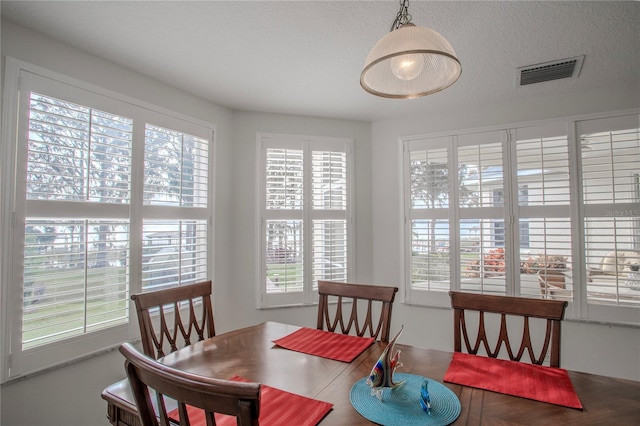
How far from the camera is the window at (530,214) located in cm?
241

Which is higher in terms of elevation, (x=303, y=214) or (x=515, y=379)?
(x=303, y=214)

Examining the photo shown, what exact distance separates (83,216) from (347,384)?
5.92ft

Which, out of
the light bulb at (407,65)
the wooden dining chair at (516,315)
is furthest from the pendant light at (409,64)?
the wooden dining chair at (516,315)

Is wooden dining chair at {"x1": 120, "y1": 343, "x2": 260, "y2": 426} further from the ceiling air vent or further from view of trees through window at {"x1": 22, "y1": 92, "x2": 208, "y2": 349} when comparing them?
the ceiling air vent

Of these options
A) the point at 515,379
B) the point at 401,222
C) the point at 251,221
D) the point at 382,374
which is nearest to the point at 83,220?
the point at 251,221

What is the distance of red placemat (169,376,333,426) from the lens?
97 centimetres

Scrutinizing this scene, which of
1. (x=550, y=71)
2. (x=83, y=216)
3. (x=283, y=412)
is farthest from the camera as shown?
(x=550, y=71)

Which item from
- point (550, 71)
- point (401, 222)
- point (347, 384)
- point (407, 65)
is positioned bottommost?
point (347, 384)

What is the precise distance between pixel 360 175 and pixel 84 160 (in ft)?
7.57

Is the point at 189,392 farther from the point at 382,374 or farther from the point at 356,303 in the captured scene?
the point at 356,303

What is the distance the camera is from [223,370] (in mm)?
1312

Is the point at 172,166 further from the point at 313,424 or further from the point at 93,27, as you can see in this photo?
the point at 313,424

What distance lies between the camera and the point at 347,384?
3.97ft

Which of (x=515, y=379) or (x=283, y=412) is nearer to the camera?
(x=283, y=412)
